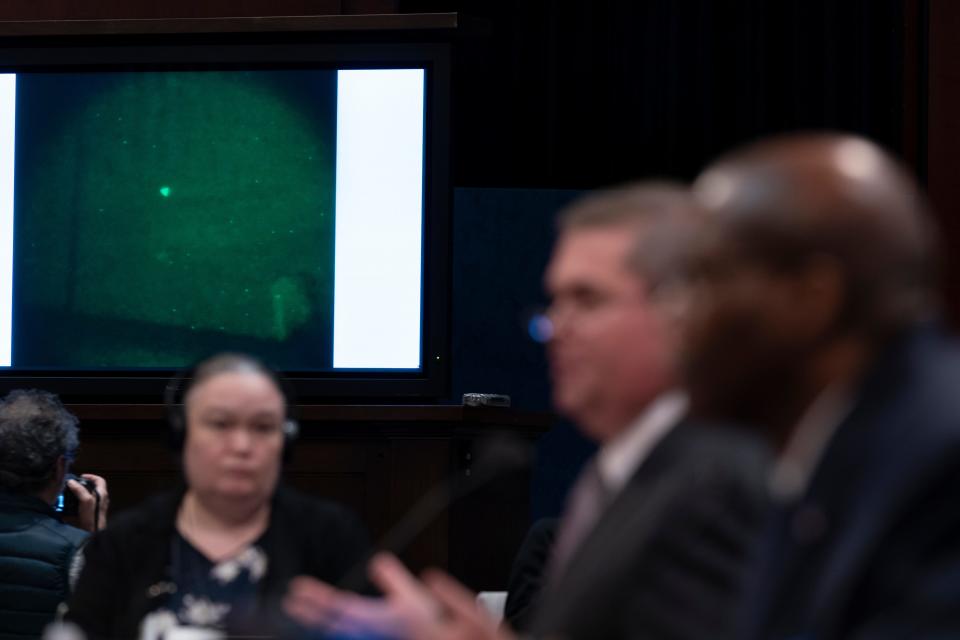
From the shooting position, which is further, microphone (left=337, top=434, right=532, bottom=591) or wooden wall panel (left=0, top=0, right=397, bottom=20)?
wooden wall panel (left=0, top=0, right=397, bottom=20)

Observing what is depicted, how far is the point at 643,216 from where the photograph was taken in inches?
73.6

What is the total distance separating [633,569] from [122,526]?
5.12 feet

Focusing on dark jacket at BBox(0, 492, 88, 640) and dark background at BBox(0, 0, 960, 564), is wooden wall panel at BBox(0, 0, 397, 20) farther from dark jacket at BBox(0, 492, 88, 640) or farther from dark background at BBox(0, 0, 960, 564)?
dark jacket at BBox(0, 492, 88, 640)

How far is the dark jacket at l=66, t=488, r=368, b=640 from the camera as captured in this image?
2541 millimetres

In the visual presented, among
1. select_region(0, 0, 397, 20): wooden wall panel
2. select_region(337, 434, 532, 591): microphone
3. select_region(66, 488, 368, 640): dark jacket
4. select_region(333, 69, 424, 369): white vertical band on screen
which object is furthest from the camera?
select_region(0, 0, 397, 20): wooden wall panel

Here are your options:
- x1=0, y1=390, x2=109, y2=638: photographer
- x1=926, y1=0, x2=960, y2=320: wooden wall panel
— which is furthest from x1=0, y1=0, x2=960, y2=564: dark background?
x1=0, y1=390, x2=109, y2=638: photographer

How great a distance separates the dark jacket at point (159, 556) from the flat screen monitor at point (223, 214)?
2.02 meters

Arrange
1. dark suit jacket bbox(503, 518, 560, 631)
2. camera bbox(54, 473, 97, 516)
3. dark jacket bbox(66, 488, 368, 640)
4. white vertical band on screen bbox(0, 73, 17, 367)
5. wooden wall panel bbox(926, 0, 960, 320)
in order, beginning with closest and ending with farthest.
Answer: dark jacket bbox(66, 488, 368, 640) → dark suit jacket bbox(503, 518, 560, 631) → camera bbox(54, 473, 97, 516) → white vertical band on screen bbox(0, 73, 17, 367) → wooden wall panel bbox(926, 0, 960, 320)

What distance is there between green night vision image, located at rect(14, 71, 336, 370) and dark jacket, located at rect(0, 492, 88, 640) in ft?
4.30

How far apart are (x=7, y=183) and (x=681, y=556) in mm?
4106

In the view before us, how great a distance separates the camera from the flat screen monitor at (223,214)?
4.78 metres

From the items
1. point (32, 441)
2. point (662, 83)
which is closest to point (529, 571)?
point (32, 441)

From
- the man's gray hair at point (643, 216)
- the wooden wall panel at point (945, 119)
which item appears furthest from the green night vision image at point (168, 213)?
the man's gray hair at point (643, 216)

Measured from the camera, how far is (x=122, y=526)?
8.68 ft
